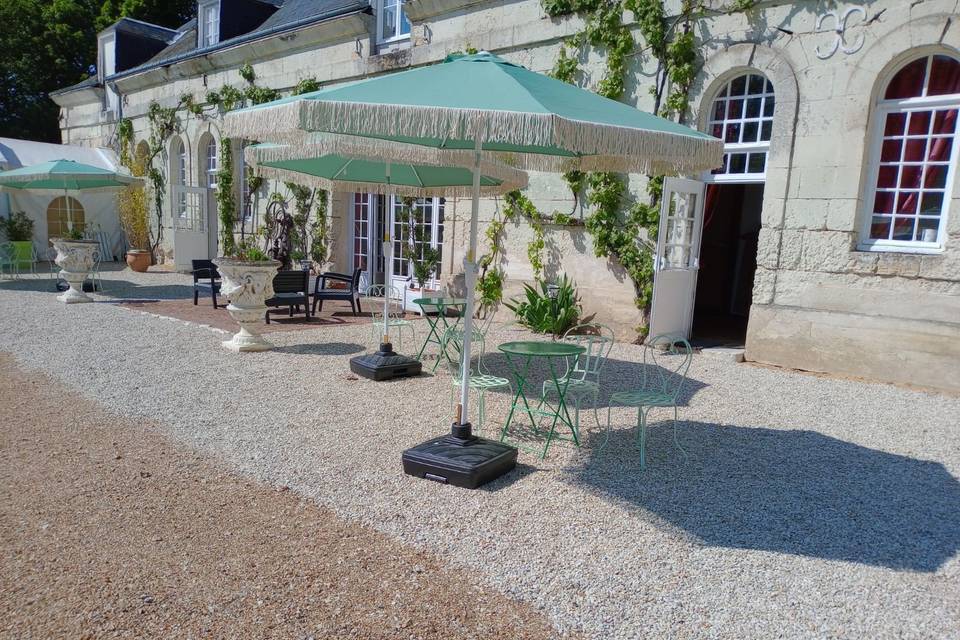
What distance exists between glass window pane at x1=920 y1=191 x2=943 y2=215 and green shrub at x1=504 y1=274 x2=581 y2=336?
3.97m

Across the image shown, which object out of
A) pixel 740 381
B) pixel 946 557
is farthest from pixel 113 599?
pixel 740 381

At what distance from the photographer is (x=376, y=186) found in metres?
6.69

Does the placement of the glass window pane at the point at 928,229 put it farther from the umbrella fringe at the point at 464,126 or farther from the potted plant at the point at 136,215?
the potted plant at the point at 136,215

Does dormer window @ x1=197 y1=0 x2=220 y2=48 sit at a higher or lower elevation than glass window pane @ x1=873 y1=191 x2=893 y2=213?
higher

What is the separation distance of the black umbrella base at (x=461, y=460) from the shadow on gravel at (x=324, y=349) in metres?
3.38

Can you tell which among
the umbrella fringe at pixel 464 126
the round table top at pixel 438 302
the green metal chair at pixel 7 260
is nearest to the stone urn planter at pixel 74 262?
the green metal chair at pixel 7 260

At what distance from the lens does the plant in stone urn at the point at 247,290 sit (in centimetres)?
680

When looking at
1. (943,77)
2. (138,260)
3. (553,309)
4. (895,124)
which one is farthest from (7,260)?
(943,77)

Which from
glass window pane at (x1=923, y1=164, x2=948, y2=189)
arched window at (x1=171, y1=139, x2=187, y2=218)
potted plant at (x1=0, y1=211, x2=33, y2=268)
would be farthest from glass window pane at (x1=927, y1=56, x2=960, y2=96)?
potted plant at (x1=0, y1=211, x2=33, y2=268)

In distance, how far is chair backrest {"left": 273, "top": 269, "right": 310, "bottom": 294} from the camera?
8727mm

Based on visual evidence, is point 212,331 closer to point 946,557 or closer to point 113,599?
point 113,599

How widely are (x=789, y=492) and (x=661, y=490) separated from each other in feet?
2.55

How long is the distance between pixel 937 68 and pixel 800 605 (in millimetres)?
6034

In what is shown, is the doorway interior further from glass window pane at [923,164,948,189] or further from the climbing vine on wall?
glass window pane at [923,164,948,189]
